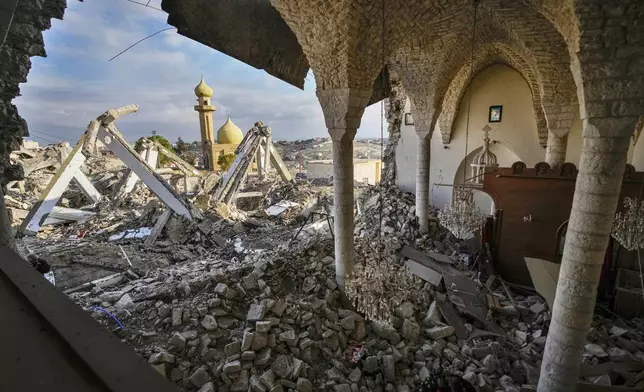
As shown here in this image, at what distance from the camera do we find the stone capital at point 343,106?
465 cm

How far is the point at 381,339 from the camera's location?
4621 mm

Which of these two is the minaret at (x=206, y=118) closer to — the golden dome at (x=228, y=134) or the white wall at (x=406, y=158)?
the golden dome at (x=228, y=134)

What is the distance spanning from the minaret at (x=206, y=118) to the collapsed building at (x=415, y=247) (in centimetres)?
1605

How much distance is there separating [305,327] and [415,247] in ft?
13.8

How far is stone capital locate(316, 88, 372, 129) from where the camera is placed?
465 cm

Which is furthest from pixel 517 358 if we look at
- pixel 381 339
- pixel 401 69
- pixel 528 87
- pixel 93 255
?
pixel 93 255

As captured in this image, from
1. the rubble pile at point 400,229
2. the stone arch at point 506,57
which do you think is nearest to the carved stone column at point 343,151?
the rubble pile at point 400,229

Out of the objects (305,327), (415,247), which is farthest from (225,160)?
(305,327)

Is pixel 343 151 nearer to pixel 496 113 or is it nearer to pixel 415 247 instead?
pixel 415 247

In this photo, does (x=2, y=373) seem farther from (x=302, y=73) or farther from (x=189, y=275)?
(x=302, y=73)

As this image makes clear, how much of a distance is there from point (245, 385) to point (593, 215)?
4.05m

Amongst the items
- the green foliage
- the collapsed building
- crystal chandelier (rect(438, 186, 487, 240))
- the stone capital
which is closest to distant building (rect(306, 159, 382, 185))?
the green foliage

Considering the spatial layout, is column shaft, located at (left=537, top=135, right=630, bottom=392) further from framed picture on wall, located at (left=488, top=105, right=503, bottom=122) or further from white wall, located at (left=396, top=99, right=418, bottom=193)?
white wall, located at (left=396, top=99, right=418, bottom=193)

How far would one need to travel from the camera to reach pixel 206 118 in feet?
78.5
